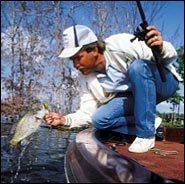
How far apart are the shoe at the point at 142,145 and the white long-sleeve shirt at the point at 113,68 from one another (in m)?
0.45

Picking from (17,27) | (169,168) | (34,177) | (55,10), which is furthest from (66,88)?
(169,168)

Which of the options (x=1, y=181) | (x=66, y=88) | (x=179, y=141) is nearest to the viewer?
(x=179, y=141)

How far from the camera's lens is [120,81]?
2252 millimetres

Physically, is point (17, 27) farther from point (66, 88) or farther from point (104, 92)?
point (104, 92)

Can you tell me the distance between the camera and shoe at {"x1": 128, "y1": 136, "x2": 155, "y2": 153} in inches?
72.0

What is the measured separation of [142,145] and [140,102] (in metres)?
0.24

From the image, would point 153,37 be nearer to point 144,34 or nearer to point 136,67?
point 144,34

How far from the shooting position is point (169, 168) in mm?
1255

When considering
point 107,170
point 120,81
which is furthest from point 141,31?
point 107,170

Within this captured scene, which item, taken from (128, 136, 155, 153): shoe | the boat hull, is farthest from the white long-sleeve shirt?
the boat hull

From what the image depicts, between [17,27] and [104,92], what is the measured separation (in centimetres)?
1852

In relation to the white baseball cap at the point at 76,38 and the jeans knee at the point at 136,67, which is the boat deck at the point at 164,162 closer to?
the jeans knee at the point at 136,67

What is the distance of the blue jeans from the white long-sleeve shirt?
0.26ft

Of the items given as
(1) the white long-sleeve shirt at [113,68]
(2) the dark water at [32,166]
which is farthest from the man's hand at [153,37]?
(2) the dark water at [32,166]
